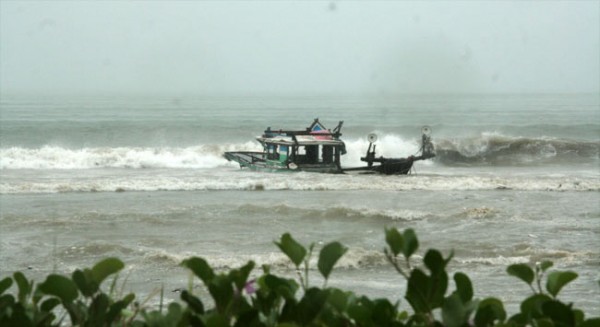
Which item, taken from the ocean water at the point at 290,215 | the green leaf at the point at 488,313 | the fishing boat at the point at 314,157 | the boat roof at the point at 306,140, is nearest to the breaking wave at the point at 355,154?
the ocean water at the point at 290,215

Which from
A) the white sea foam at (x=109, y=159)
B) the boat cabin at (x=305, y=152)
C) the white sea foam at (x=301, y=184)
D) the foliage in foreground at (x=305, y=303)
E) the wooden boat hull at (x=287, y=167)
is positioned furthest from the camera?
the white sea foam at (x=109, y=159)

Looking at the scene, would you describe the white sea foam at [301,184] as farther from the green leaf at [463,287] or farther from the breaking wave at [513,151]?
the green leaf at [463,287]

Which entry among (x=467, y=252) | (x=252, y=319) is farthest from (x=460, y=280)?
(x=467, y=252)

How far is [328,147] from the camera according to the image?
2503 cm

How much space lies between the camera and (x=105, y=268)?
199 cm

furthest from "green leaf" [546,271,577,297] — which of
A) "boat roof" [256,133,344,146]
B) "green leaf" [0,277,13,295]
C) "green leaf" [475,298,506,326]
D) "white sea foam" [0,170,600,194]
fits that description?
"boat roof" [256,133,344,146]

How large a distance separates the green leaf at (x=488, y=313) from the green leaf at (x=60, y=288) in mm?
915

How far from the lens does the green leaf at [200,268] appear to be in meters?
2.00

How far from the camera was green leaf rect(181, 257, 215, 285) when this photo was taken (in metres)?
2.00

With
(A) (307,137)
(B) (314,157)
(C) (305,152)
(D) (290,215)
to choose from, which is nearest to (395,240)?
(D) (290,215)

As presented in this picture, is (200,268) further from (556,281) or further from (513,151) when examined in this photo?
(513,151)

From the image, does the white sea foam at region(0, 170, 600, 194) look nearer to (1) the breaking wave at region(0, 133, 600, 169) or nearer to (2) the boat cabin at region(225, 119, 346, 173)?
(2) the boat cabin at region(225, 119, 346, 173)

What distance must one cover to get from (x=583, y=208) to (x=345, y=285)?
954 centimetres

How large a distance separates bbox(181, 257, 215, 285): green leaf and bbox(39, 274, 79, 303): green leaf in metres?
0.26
